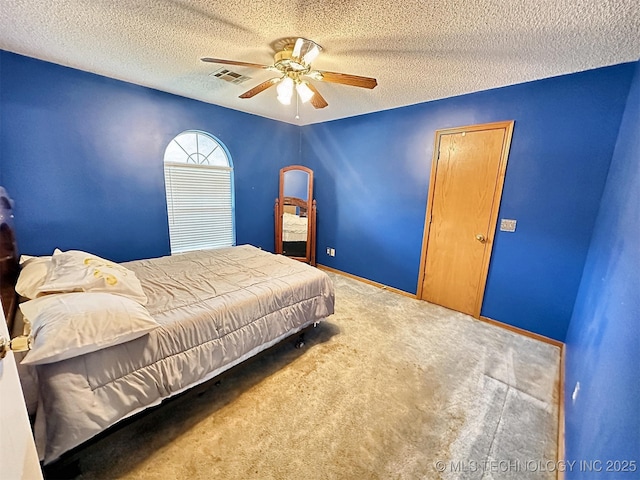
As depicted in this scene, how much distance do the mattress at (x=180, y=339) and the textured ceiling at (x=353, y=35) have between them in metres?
1.84

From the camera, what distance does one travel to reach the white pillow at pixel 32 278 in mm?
1537

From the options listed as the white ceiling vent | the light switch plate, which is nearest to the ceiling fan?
the white ceiling vent

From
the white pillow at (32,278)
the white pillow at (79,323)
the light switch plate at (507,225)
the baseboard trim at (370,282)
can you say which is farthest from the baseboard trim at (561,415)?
the white pillow at (32,278)

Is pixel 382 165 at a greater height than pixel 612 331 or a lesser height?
greater

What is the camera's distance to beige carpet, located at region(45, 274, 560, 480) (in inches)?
54.7

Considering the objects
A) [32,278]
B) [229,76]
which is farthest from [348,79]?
[32,278]

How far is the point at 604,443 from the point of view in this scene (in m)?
0.93

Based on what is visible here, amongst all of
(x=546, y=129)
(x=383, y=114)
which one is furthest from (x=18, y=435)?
(x=383, y=114)

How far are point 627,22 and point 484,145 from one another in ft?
4.14

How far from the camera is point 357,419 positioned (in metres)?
1.69

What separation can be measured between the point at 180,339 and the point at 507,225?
3065 mm

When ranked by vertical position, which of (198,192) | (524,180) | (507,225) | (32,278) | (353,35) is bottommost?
(32,278)

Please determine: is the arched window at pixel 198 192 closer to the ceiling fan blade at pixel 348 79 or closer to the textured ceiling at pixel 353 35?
the textured ceiling at pixel 353 35

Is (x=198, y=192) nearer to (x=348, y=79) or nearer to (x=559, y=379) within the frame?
(x=348, y=79)
